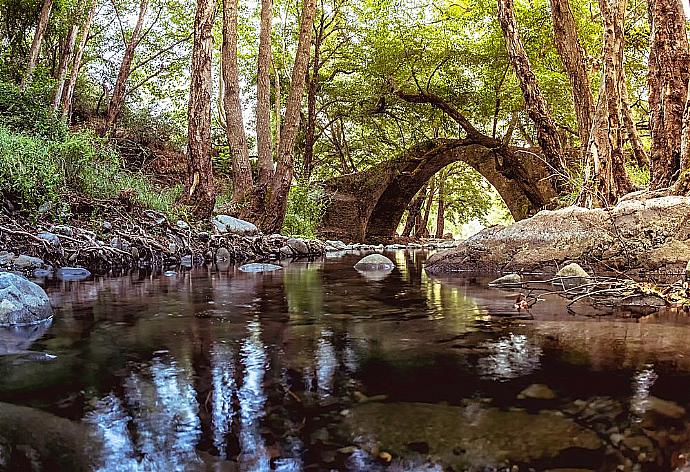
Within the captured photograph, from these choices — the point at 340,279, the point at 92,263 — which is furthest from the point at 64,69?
the point at 340,279

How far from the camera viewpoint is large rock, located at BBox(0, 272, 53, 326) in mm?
3406

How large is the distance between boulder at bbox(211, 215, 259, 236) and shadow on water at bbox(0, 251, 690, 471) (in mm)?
6011

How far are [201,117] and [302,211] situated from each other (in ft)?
20.5

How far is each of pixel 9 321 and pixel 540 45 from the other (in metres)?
14.8

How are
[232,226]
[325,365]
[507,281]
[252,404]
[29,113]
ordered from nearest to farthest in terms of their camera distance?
1. [252,404]
2. [325,365]
3. [507,281]
4. [232,226]
5. [29,113]

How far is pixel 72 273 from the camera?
656 centimetres

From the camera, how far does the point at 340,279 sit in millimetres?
6504

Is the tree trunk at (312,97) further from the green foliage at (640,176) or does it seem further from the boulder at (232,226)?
the green foliage at (640,176)

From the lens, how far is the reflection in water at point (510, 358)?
235 centimetres

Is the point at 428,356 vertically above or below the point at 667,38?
below

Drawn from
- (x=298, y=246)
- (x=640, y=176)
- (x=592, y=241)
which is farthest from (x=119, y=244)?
(x=640, y=176)

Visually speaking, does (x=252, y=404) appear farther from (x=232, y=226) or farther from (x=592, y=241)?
(x=232, y=226)

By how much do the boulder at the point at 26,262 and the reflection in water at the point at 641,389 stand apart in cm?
Result: 619

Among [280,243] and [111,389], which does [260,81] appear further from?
[111,389]
